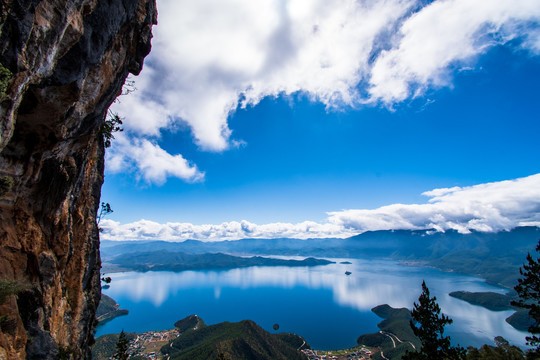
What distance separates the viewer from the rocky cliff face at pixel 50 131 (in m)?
7.89

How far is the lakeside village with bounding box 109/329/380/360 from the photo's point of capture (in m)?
83.2

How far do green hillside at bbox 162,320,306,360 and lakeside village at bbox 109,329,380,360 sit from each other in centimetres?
411

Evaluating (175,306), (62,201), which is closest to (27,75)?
(62,201)

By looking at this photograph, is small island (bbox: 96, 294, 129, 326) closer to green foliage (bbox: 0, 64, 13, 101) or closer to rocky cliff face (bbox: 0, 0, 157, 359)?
rocky cliff face (bbox: 0, 0, 157, 359)

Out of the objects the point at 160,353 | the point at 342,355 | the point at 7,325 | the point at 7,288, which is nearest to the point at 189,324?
the point at 160,353

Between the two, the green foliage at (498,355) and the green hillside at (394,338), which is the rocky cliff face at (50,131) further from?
the green hillside at (394,338)

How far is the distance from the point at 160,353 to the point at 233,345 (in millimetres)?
30767

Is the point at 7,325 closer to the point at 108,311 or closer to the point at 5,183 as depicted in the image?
the point at 5,183

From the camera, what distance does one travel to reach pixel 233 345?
81.2 m

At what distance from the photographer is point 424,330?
1930 cm

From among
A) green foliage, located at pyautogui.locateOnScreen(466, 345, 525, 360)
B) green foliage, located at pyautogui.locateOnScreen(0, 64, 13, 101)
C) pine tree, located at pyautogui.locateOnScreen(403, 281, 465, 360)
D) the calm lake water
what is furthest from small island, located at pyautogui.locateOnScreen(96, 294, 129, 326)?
green foliage, located at pyautogui.locateOnScreen(0, 64, 13, 101)

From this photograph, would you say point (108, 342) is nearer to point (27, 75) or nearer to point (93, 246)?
point (93, 246)

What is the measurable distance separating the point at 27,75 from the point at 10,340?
10489 mm

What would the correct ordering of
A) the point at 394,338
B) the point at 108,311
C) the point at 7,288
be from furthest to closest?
the point at 108,311 → the point at 394,338 → the point at 7,288
